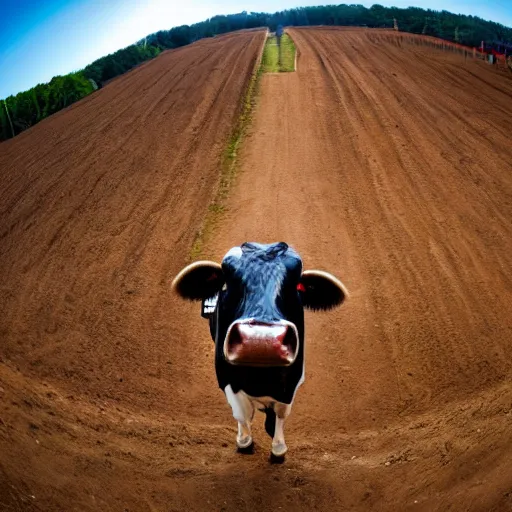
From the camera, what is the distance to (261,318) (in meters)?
3.26

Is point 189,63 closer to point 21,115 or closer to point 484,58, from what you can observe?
point 21,115

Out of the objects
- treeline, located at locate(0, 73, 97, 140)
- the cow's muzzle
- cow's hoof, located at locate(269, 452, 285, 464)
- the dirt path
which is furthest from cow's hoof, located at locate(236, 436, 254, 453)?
treeline, located at locate(0, 73, 97, 140)

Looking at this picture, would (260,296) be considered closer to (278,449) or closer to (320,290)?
(320,290)

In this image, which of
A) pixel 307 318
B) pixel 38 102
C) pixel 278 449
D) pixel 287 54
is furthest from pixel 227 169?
pixel 38 102

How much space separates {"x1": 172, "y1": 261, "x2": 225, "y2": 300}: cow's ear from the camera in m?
4.34

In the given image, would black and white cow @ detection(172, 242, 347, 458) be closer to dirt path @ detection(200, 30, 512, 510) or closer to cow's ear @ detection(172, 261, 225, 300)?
cow's ear @ detection(172, 261, 225, 300)

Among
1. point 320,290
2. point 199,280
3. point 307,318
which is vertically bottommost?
point 307,318

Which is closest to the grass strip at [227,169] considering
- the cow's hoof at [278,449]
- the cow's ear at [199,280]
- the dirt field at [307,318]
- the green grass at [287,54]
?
the dirt field at [307,318]

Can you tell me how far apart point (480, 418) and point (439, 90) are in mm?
14663

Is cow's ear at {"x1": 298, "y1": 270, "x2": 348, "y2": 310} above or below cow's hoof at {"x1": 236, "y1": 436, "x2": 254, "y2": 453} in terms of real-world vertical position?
above

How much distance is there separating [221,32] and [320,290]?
1409 inches

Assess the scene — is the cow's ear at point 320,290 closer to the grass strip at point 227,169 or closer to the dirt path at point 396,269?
the dirt path at point 396,269

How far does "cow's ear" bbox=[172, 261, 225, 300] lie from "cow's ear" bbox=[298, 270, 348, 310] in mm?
836

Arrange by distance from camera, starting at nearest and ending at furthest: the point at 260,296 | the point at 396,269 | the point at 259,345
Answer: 1. the point at 259,345
2. the point at 260,296
3. the point at 396,269
